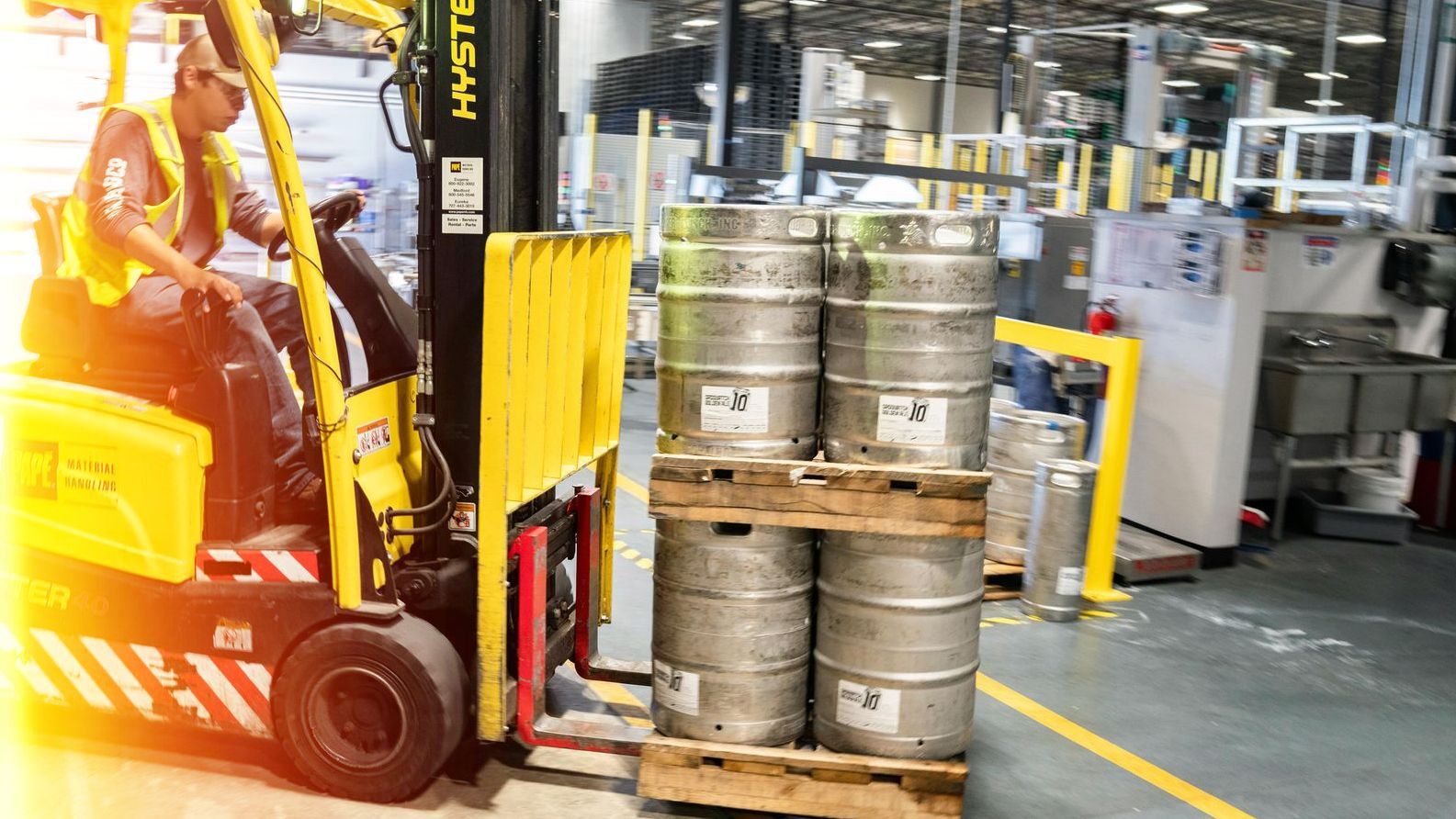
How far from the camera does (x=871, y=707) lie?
11.3 ft

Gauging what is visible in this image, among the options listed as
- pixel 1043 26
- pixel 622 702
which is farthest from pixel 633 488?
pixel 1043 26

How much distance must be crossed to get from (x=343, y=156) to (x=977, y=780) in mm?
3044

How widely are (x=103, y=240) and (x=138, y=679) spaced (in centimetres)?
137

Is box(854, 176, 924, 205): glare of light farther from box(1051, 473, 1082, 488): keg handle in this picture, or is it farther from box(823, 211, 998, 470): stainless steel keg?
box(823, 211, 998, 470): stainless steel keg

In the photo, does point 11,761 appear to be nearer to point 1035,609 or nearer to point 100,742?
point 100,742

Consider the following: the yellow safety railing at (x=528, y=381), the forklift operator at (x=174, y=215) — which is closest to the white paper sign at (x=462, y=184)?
the yellow safety railing at (x=528, y=381)

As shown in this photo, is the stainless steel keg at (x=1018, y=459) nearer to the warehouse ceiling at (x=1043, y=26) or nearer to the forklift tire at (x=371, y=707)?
the forklift tire at (x=371, y=707)

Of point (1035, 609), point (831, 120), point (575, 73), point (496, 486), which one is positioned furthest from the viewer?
point (575, 73)

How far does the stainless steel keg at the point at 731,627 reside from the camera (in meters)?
3.45

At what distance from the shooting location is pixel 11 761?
3.64 m

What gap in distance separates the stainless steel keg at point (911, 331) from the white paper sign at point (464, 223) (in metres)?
1.12

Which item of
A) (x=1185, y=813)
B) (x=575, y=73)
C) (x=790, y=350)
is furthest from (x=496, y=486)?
(x=575, y=73)

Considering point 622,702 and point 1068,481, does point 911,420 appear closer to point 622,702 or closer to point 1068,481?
point 622,702

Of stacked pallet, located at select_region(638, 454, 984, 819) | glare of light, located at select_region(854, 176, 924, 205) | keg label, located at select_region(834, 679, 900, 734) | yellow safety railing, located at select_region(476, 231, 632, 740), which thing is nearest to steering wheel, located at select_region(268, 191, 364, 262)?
yellow safety railing, located at select_region(476, 231, 632, 740)
